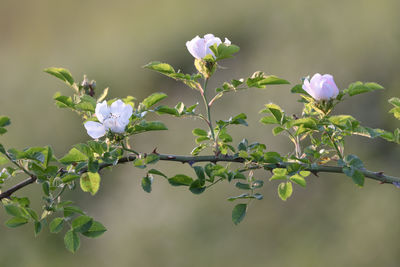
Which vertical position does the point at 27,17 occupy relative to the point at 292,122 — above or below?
below

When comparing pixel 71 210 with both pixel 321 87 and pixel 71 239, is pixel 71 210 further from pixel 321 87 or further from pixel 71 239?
pixel 321 87

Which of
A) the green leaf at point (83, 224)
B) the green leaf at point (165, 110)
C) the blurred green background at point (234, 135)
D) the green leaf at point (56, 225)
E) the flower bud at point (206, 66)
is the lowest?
the blurred green background at point (234, 135)

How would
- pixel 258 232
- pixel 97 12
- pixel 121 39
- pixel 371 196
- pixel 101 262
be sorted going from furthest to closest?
pixel 97 12
pixel 121 39
pixel 101 262
pixel 258 232
pixel 371 196

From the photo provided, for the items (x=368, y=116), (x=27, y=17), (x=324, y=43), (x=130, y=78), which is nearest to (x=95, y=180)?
(x=368, y=116)

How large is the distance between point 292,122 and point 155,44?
3.50 meters

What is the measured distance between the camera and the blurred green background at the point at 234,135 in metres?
2.97

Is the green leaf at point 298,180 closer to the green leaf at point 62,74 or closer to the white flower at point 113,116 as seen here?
the white flower at point 113,116

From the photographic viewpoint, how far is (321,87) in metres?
0.93

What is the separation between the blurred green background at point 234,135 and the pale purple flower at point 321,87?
2067 mm

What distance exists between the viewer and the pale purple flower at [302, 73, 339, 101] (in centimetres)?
93

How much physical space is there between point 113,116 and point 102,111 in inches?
1.0

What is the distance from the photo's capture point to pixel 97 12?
17.4ft

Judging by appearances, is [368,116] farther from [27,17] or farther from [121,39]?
[27,17]

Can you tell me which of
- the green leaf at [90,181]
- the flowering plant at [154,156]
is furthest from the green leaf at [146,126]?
the green leaf at [90,181]
